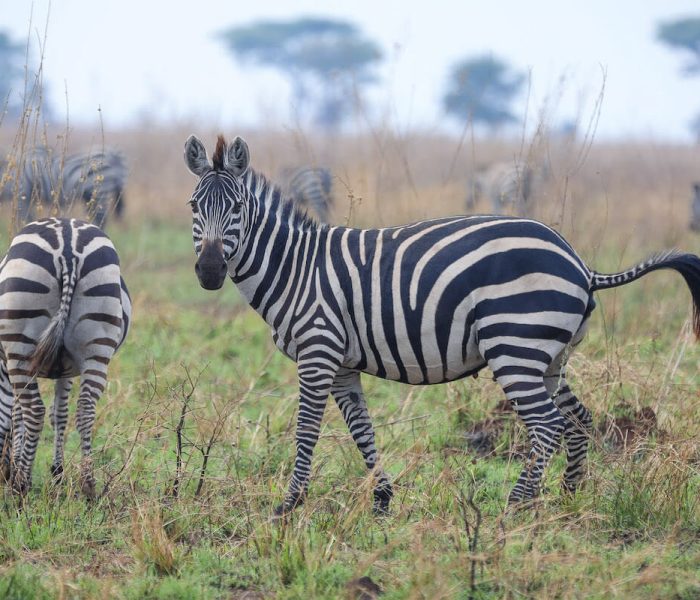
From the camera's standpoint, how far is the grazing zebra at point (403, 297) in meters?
4.89

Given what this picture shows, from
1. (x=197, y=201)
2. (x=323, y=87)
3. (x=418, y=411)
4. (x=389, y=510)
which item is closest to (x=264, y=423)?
(x=418, y=411)

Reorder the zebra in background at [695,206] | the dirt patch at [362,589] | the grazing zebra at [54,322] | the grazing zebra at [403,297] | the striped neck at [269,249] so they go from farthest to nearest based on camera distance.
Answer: the zebra in background at [695,206]
the striped neck at [269,249]
the grazing zebra at [54,322]
the grazing zebra at [403,297]
the dirt patch at [362,589]

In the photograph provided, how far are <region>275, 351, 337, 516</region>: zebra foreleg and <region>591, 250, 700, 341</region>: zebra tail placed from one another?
151 cm

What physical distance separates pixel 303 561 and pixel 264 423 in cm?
281

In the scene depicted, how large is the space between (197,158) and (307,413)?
1553mm

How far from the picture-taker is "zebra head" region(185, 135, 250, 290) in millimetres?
5008

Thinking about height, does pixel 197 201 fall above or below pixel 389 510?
above

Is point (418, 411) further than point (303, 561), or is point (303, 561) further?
point (418, 411)

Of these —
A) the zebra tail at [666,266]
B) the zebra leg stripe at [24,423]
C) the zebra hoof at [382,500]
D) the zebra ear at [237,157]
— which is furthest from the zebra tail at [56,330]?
the zebra tail at [666,266]

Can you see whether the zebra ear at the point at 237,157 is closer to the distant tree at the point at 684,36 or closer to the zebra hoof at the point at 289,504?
the zebra hoof at the point at 289,504

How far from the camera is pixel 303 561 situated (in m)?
4.27

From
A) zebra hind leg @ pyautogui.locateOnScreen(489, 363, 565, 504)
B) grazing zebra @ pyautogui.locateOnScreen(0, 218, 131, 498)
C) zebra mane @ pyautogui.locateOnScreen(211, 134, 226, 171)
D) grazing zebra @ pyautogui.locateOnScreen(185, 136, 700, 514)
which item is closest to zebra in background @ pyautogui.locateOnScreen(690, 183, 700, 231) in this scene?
grazing zebra @ pyautogui.locateOnScreen(185, 136, 700, 514)

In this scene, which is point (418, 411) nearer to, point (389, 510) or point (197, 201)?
point (389, 510)

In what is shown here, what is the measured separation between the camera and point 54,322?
16.5ft
